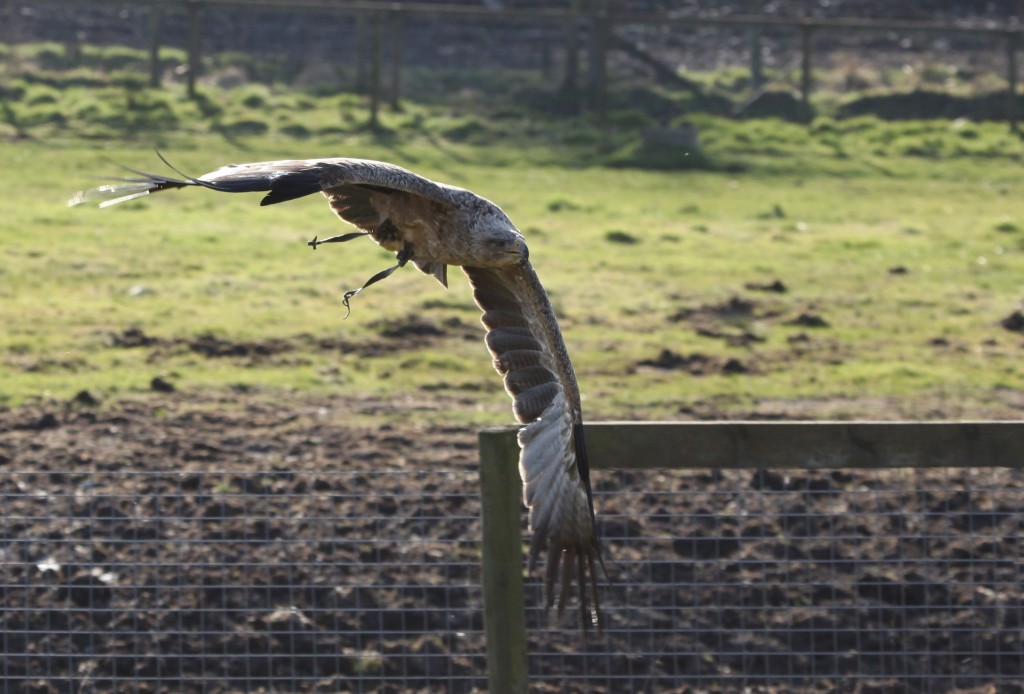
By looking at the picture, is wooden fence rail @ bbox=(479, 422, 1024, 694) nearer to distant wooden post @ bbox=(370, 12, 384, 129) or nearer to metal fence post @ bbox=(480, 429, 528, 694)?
metal fence post @ bbox=(480, 429, 528, 694)

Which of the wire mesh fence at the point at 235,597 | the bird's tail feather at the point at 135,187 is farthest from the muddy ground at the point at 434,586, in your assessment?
the bird's tail feather at the point at 135,187

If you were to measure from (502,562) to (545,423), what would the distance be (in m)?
0.58

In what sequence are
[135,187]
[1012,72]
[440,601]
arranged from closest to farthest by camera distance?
[135,187] < [440,601] < [1012,72]

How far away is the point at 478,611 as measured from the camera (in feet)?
24.1

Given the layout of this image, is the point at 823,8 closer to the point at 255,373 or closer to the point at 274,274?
the point at 274,274

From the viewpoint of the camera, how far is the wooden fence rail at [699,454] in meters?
5.64

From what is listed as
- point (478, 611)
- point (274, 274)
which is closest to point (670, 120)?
point (274, 274)

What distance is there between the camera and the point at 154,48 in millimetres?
21547

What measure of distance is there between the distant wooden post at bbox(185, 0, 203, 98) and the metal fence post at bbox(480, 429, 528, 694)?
16550 mm

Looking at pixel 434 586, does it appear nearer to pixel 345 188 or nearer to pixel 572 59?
pixel 345 188

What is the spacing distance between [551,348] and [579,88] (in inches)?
679

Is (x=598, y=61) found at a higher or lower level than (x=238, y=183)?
lower

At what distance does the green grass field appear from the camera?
11250 mm

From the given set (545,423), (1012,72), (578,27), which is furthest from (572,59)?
(545,423)
